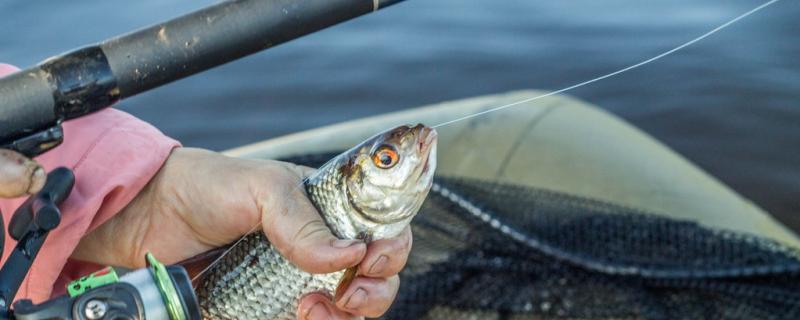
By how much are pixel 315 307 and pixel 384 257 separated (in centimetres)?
20

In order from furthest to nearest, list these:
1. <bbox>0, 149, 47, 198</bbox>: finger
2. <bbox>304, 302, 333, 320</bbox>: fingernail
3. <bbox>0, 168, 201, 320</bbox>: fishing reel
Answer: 1. <bbox>304, 302, 333, 320</bbox>: fingernail
2. <bbox>0, 149, 47, 198</bbox>: finger
3. <bbox>0, 168, 201, 320</bbox>: fishing reel

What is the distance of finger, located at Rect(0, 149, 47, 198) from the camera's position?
1615 mm

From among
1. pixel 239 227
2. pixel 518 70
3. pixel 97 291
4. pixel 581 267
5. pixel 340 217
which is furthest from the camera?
pixel 518 70

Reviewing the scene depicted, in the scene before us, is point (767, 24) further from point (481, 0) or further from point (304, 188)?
point (304, 188)

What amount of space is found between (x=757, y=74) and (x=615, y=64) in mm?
829

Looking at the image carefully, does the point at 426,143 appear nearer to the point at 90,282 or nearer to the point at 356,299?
the point at 356,299

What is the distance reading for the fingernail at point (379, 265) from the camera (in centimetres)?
208

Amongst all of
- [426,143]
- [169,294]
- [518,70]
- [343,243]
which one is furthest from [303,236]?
[518,70]

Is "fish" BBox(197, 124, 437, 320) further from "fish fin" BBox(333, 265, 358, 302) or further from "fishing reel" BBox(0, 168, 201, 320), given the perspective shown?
"fishing reel" BBox(0, 168, 201, 320)

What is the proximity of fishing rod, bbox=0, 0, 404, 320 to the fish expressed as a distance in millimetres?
400

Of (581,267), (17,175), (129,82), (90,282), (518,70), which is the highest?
(129,82)

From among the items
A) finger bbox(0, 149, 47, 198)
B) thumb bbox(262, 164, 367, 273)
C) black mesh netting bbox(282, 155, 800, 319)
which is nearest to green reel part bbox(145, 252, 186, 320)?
finger bbox(0, 149, 47, 198)

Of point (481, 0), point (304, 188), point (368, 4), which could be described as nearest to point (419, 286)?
point (304, 188)

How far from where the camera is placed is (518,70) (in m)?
6.11
